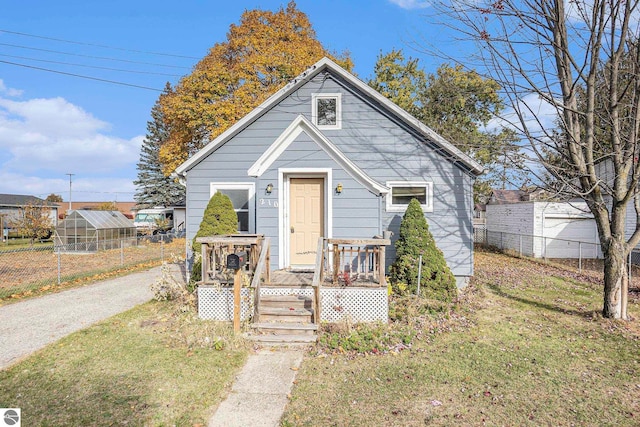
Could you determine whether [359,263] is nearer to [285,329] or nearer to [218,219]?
[285,329]

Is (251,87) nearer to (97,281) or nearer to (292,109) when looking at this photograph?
(292,109)

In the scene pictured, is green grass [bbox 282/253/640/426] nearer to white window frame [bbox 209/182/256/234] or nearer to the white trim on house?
the white trim on house

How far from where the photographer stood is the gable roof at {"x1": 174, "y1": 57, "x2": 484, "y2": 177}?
9.02 m

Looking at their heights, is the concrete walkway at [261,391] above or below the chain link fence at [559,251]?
below

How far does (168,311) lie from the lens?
7250 mm

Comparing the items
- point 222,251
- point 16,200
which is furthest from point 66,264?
point 16,200

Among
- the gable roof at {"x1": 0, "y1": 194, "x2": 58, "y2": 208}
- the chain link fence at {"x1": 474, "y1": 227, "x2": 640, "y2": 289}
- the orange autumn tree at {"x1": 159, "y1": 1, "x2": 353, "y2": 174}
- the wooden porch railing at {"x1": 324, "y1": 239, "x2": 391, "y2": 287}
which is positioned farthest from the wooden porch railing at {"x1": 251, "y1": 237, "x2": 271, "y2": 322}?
the gable roof at {"x1": 0, "y1": 194, "x2": 58, "y2": 208}

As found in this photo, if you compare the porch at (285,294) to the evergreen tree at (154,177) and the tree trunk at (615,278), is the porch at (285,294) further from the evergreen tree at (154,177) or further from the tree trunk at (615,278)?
the evergreen tree at (154,177)

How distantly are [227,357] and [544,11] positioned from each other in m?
8.21

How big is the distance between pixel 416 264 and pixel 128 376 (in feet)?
19.1

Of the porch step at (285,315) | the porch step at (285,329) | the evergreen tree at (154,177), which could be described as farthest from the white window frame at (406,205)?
the evergreen tree at (154,177)

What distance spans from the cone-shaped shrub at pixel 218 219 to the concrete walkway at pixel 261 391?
12.9ft

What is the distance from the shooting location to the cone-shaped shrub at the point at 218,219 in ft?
27.8

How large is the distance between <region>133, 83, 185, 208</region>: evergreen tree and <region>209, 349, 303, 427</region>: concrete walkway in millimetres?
33478
